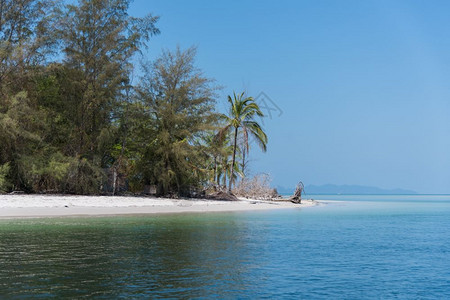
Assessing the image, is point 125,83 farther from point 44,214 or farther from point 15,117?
point 44,214

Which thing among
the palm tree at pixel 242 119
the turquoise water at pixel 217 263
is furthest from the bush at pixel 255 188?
the turquoise water at pixel 217 263

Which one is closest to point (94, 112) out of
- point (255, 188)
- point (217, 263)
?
point (255, 188)

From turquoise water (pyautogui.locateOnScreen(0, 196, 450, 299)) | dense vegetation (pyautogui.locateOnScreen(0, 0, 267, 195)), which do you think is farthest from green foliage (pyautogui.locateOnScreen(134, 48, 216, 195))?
turquoise water (pyautogui.locateOnScreen(0, 196, 450, 299))

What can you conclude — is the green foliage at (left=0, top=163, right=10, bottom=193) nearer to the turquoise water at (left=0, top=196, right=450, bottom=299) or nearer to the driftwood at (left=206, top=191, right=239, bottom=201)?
the turquoise water at (left=0, top=196, right=450, bottom=299)

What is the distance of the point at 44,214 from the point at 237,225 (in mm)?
9859

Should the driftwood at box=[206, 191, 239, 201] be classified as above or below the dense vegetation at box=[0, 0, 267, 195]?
below

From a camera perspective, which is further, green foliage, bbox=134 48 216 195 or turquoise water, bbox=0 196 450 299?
green foliage, bbox=134 48 216 195

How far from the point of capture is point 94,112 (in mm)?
32000

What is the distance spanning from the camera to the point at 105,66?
3127cm

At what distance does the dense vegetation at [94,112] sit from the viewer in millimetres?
29406

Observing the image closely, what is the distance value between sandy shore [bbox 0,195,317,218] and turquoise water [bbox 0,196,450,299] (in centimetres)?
596

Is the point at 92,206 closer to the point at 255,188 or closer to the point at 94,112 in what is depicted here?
the point at 94,112

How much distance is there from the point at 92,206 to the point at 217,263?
17411 mm

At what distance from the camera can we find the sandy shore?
912 inches
